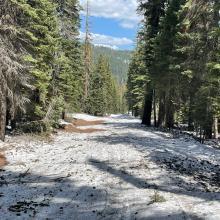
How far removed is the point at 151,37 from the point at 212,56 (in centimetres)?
1338

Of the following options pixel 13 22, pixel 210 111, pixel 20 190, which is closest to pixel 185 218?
pixel 20 190

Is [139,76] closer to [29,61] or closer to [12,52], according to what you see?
[29,61]

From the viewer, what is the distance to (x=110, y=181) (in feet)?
48.9

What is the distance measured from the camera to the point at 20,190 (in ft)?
45.2

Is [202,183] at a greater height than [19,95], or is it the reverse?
[19,95]

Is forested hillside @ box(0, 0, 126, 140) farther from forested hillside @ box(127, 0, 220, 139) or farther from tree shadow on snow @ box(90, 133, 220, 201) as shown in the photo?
forested hillside @ box(127, 0, 220, 139)

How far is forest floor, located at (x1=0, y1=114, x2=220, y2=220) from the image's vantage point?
11.4m

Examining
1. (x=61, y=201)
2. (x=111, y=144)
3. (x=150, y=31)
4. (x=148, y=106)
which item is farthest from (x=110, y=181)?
(x=150, y=31)

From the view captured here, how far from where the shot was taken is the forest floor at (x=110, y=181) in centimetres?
1143

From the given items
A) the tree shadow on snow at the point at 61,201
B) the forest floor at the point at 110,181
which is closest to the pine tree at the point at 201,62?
the forest floor at the point at 110,181

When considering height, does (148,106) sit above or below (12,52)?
below

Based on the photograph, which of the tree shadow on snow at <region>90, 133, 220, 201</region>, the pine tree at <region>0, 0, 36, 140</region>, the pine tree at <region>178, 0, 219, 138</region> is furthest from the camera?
the pine tree at <region>178, 0, 219, 138</region>

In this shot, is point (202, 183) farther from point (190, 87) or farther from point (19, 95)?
point (190, 87)

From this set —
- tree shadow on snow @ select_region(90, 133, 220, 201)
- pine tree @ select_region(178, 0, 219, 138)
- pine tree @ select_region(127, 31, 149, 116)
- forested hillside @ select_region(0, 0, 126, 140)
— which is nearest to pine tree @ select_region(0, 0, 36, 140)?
forested hillside @ select_region(0, 0, 126, 140)
